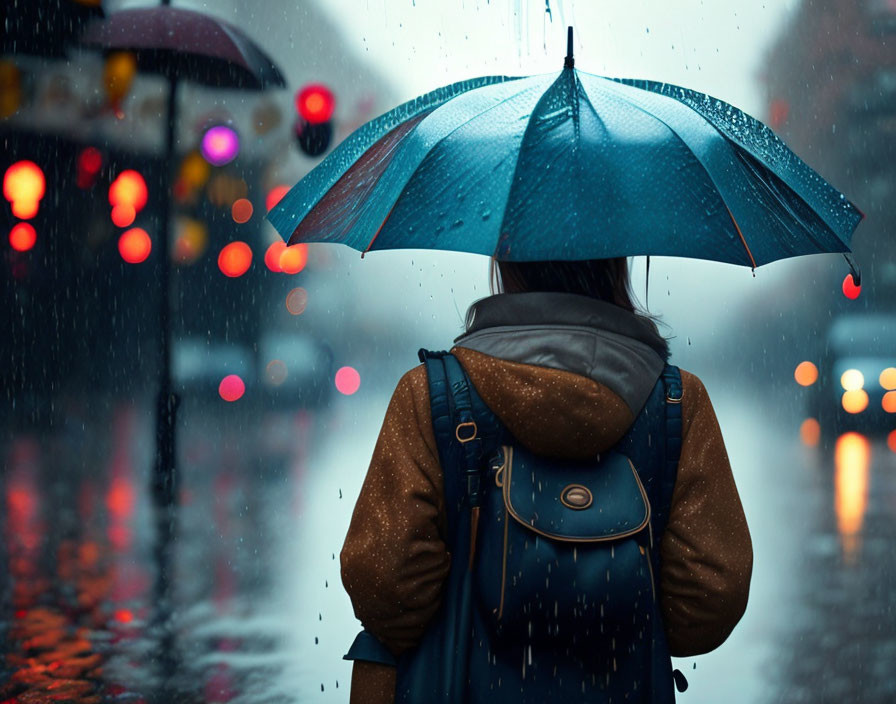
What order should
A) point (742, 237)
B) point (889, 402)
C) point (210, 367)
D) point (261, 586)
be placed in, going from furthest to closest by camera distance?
point (210, 367)
point (889, 402)
point (261, 586)
point (742, 237)

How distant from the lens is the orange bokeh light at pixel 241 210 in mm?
24922

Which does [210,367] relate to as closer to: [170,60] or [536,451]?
[170,60]

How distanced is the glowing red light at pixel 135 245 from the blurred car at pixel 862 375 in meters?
12.9

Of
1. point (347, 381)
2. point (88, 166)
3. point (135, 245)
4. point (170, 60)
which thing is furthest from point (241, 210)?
point (170, 60)

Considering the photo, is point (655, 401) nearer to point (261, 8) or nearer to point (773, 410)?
point (773, 410)

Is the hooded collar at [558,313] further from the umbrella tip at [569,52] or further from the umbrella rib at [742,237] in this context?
the umbrella tip at [569,52]

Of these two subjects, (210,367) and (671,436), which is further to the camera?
(210,367)

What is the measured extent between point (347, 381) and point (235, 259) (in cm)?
437

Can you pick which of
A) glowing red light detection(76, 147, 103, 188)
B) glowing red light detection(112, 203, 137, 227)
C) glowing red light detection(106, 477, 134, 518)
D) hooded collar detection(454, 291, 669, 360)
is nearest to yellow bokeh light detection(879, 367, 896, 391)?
glowing red light detection(106, 477, 134, 518)

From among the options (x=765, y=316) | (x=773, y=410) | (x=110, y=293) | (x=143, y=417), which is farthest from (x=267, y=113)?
(x=765, y=316)

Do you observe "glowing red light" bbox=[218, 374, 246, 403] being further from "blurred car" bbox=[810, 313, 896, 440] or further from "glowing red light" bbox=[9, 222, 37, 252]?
"blurred car" bbox=[810, 313, 896, 440]

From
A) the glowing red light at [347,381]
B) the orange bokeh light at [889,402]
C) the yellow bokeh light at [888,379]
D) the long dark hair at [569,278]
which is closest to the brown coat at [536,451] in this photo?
the long dark hair at [569,278]

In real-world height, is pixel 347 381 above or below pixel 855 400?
below

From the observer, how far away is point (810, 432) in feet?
54.4
